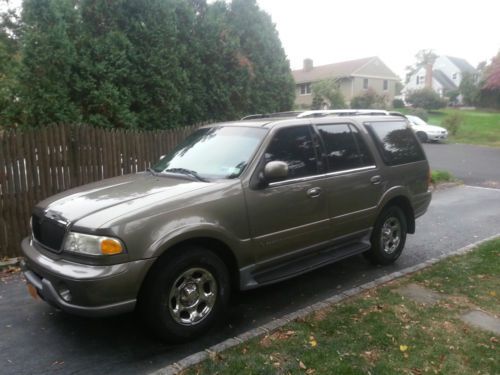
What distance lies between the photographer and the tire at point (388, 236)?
219 inches

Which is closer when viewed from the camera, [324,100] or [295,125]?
[295,125]

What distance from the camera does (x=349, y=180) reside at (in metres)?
5.02

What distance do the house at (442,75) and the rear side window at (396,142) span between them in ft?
195

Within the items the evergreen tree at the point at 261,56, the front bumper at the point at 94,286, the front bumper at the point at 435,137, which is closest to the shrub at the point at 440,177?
the evergreen tree at the point at 261,56

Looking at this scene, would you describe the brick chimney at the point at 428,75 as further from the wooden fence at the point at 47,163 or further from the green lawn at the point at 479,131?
the wooden fence at the point at 47,163

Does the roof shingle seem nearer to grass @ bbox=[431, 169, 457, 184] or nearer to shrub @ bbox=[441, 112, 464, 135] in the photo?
shrub @ bbox=[441, 112, 464, 135]

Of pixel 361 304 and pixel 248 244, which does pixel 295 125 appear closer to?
pixel 248 244

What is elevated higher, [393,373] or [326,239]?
[326,239]

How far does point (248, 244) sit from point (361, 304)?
137cm

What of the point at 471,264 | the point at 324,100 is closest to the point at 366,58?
the point at 324,100

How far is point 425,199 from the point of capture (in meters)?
6.21

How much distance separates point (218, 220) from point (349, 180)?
184cm

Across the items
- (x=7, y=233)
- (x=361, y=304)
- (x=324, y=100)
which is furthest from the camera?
(x=324, y=100)

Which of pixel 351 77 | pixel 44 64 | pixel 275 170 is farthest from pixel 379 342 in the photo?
pixel 351 77
